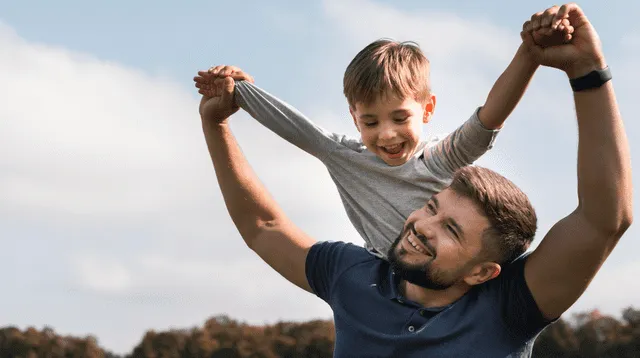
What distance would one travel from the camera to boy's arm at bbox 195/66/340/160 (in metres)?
4.72

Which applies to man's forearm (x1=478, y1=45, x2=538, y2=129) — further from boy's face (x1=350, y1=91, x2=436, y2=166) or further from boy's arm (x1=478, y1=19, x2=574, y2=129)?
boy's face (x1=350, y1=91, x2=436, y2=166)

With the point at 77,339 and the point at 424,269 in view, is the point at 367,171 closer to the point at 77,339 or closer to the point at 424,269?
the point at 424,269

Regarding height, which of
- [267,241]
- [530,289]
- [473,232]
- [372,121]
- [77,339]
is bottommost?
[530,289]

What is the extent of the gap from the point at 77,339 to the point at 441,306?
76.7ft

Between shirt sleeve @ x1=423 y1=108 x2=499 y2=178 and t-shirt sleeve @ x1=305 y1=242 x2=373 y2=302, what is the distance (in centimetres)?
53

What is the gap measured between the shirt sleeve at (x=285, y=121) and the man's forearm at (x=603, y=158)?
4.67ft

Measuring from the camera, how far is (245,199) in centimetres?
483

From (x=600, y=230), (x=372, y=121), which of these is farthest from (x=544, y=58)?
(x=372, y=121)

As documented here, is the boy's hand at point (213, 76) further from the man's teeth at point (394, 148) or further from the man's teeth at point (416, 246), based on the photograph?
the man's teeth at point (416, 246)

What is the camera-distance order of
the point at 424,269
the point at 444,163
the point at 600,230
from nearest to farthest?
the point at 600,230, the point at 424,269, the point at 444,163

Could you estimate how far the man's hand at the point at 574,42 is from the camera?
11.7ft

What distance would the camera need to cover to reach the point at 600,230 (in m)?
3.63


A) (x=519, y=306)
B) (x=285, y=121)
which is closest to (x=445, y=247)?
(x=519, y=306)

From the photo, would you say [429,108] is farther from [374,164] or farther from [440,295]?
[440,295]
